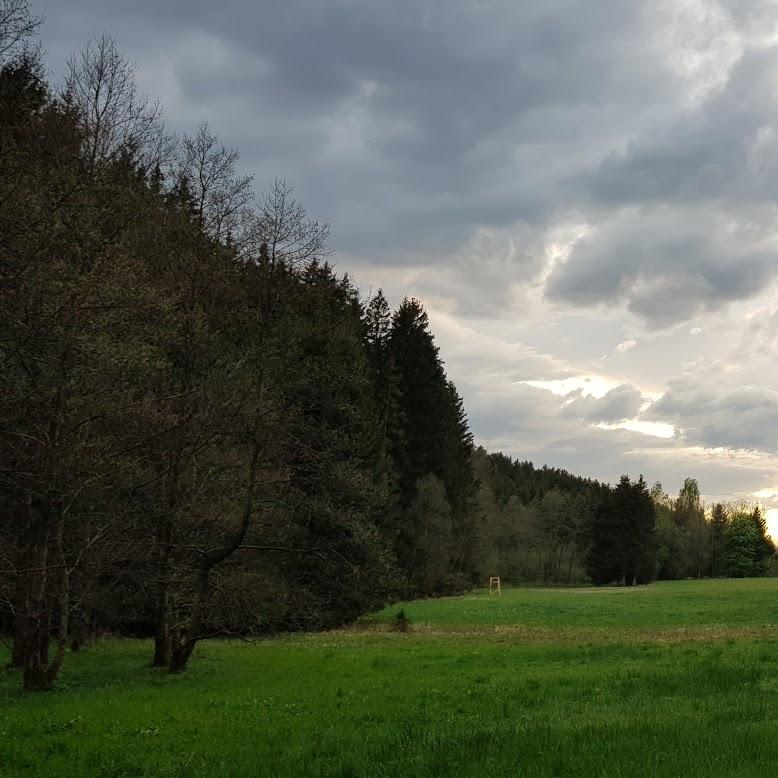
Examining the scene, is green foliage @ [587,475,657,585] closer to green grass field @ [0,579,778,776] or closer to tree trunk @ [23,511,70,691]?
green grass field @ [0,579,778,776]

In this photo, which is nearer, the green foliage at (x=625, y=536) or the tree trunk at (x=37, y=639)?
the tree trunk at (x=37, y=639)

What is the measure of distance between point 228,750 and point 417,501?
165 feet

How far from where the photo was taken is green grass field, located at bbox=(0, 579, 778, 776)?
8.66 m

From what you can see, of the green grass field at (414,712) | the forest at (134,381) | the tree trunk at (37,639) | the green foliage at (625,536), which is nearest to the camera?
the green grass field at (414,712)

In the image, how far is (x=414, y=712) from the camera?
1255 cm

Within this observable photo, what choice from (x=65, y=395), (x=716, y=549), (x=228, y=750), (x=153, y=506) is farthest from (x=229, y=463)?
(x=716, y=549)

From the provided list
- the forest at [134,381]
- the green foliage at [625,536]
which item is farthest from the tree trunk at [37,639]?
the green foliage at [625,536]

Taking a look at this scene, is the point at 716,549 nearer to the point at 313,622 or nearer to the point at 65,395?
the point at 313,622

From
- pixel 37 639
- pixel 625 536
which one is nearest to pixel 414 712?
pixel 37 639

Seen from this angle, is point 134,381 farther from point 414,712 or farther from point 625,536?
point 625,536

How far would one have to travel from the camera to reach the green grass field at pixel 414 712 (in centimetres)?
866

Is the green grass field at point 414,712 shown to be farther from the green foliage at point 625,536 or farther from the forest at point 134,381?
the green foliage at point 625,536

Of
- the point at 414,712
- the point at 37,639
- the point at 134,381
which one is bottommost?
the point at 414,712

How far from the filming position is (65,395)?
50.0ft
